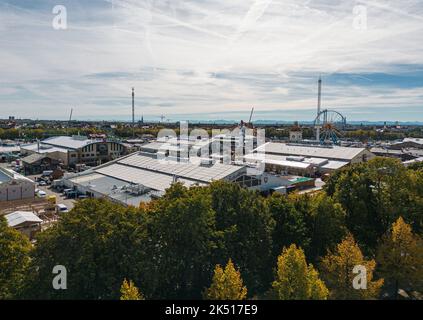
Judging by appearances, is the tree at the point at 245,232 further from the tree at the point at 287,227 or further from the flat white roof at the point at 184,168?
the flat white roof at the point at 184,168

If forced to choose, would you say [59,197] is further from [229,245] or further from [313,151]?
[313,151]

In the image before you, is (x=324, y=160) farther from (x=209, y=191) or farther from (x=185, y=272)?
(x=185, y=272)

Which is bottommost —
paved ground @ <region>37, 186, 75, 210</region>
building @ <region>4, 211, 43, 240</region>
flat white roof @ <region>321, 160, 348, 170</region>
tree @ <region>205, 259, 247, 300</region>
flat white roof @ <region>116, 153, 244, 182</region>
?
paved ground @ <region>37, 186, 75, 210</region>

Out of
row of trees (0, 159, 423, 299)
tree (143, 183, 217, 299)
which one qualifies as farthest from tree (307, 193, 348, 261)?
tree (143, 183, 217, 299)

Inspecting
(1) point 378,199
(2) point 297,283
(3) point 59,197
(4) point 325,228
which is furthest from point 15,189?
(1) point 378,199

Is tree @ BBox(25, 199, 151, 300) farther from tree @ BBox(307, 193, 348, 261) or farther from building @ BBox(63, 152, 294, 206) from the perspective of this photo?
building @ BBox(63, 152, 294, 206)
